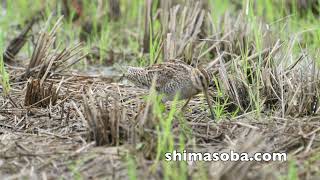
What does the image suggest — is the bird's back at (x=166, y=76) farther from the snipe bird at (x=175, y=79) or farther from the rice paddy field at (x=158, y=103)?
the rice paddy field at (x=158, y=103)

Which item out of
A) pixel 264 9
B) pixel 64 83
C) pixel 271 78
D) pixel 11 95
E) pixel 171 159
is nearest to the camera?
pixel 171 159

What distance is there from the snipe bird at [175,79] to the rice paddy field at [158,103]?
0.14m

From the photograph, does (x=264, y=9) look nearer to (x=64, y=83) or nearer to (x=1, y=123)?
(x=64, y=83)

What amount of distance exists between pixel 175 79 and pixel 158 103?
11.6 inches

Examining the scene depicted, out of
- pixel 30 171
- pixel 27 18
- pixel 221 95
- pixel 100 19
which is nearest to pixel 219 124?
pixel 221 95

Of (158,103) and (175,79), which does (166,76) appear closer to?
(175,79)

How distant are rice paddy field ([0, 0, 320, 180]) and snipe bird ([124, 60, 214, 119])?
0.47 feet

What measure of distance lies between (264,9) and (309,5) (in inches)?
30.9

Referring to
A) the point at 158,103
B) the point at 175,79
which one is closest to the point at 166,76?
the point at 175,79

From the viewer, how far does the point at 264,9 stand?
275 inches

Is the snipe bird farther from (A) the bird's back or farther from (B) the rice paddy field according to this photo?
(B) the rice paddy field

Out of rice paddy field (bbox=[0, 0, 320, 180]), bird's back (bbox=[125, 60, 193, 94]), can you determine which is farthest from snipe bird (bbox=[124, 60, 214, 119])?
rice paddy field (bbox=[0, 0, 320, 180])

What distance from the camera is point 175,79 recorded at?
4535 millimetres

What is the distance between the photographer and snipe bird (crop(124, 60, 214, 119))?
14.2ft
